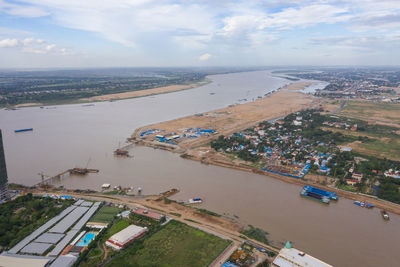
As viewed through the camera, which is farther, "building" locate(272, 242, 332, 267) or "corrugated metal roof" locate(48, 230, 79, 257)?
"corrugated metal roof" locate(48, 230, 79, 257)

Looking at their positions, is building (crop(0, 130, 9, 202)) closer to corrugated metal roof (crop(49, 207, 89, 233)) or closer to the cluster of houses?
corrugated metal roof (crop(49, 207, 89, 233))

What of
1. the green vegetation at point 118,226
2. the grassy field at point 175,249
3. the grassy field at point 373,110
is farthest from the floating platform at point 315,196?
the grassy field at point 373,110

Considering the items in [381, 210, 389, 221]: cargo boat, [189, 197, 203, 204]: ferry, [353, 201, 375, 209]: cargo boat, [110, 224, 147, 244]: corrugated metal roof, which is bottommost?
[381, 210, 389, 221]: cargo boat

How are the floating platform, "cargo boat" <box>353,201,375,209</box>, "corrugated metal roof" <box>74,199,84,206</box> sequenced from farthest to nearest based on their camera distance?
the floating platform, "cargo boat" <box>353,201,375,209</box>, "corrugated metal roof" <box>74,199,84,206</box>

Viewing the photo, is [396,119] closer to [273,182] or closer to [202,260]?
[273,182]

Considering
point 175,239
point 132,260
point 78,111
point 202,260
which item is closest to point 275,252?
point 202,260

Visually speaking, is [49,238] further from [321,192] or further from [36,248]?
[321,192]

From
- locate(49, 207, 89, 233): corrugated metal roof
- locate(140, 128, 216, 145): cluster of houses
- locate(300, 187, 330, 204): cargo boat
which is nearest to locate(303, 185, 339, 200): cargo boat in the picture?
locate(300, 187, 330, 204): cargo boat

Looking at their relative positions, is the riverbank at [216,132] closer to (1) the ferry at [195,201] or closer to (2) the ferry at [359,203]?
(2) the ferry at [359,203]
